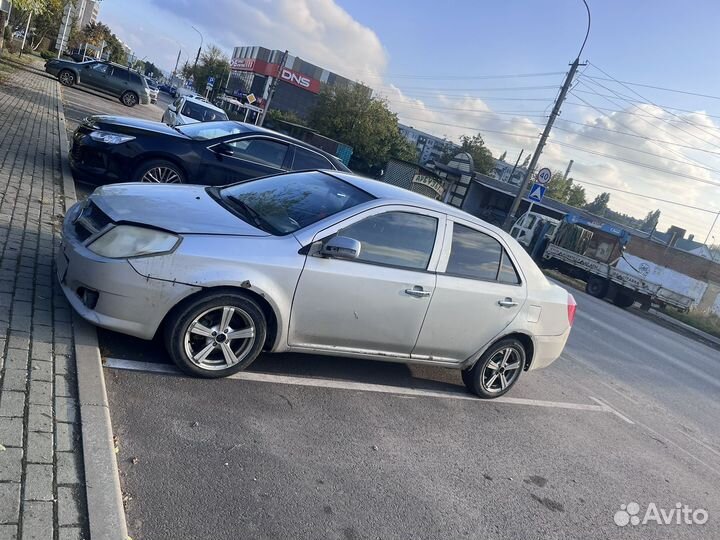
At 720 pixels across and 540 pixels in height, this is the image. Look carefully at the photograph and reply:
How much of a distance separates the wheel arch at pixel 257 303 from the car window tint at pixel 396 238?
30.5 inches

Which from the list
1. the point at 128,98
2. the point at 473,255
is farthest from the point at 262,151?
the point at 128,98

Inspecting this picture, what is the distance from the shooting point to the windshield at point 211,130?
363 inches

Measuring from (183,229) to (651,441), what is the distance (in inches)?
200

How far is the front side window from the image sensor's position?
5179 mm

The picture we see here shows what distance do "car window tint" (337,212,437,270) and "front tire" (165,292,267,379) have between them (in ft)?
3.09

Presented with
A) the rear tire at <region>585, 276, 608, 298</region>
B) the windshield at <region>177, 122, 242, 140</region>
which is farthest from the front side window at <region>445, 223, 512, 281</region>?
the rear tire at <region>585, 276, 608, 298</region>

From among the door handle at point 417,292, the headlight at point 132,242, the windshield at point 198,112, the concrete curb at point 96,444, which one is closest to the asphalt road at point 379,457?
the concrete curb at point 96,444

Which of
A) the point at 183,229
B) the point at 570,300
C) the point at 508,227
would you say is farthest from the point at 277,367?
the point at 508,227

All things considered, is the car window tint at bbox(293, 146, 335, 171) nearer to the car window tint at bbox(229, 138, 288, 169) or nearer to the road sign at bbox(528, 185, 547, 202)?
the car window tint at bbox(229, 138, 288, 169)

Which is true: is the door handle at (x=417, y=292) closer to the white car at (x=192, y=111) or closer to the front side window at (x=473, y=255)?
the front side window at (x=473, y=255)

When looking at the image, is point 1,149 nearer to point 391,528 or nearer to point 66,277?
point 66,277

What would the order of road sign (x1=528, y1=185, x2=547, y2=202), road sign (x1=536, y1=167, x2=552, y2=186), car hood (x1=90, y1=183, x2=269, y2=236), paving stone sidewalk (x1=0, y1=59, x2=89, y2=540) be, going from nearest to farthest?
1. paving stone sidewalk (x1=0, y1=59, x2=89, y2=540)
2. car hood (x1=90, y1=183, x2=269, y2=236)
3. road sign (x1=536, y1=167, x2=552, y2=186)
4. road sign (x1=528, y1=185, x2=547, y2=202)

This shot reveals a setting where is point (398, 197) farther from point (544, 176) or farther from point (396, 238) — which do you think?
point (544, 176)

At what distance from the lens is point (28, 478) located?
2803 millimetres
